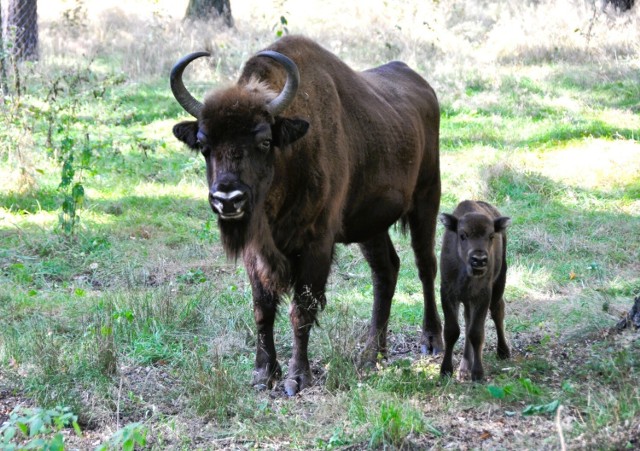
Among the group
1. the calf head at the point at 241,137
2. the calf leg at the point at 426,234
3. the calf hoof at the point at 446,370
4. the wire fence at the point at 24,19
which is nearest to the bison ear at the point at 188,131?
the calf head at the point at 241,137

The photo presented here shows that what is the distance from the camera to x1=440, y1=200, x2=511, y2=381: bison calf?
21.3ft

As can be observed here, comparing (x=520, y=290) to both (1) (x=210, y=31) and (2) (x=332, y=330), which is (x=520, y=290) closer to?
(2) (x=332, y=330)

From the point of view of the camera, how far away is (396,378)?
6035mm

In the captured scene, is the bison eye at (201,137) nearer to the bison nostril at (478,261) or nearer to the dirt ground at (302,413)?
the dirt ground at (302,413)

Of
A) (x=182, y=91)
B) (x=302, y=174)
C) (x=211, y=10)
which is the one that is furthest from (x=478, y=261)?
(x=211, y=10)

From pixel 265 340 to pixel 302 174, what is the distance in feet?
4.24

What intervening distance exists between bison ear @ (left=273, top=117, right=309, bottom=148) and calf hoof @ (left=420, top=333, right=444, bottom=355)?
2.56m

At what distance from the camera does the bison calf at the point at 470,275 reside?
6.48 m

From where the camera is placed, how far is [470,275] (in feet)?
21.2

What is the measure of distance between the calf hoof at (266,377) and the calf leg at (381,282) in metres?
0.88

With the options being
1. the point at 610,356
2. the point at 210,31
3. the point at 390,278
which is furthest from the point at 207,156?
the point at 210,31

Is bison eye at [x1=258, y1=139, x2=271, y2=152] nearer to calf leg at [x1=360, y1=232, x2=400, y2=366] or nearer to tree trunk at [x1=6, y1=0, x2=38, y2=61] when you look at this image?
calf leg at [x1=360, y1=232, x2=400, y2=366]

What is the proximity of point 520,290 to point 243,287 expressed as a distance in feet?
9.06

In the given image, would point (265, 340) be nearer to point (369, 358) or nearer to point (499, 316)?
point (369, 358)
